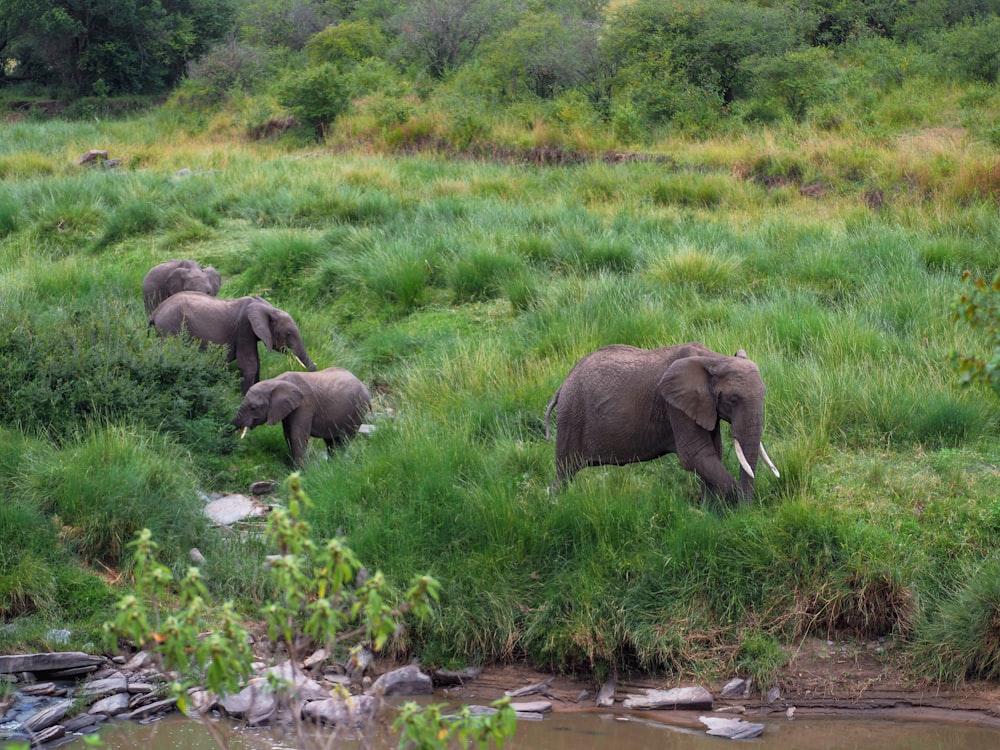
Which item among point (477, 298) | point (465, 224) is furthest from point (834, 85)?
point (477, 298)

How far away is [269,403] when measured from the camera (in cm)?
837

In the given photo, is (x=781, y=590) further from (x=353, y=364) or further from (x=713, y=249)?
(x=713, y=249)

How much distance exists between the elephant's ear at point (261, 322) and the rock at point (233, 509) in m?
1.90

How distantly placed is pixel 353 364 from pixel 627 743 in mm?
5627

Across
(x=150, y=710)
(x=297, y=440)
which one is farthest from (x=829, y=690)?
(x=297, y=440)

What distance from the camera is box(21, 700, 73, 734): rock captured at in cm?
557

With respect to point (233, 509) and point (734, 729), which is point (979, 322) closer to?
point (734, 729)

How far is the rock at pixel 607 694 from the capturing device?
19.4ft

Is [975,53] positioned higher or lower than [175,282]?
higher

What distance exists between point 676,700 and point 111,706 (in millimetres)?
2900

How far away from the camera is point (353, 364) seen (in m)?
10.5

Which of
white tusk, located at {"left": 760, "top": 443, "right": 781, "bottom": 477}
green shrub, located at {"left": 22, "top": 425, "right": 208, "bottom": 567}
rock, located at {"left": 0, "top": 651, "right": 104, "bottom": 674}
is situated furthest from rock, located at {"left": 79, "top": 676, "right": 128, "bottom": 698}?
white tusk, located at {"left": 760, "top": 443, "right": 781, "bottom": 477}

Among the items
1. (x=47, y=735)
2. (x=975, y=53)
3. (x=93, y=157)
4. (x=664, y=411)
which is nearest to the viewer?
(x=47, y=735)

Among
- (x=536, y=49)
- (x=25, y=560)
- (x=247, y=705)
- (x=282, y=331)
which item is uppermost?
(x=536, y=49)
